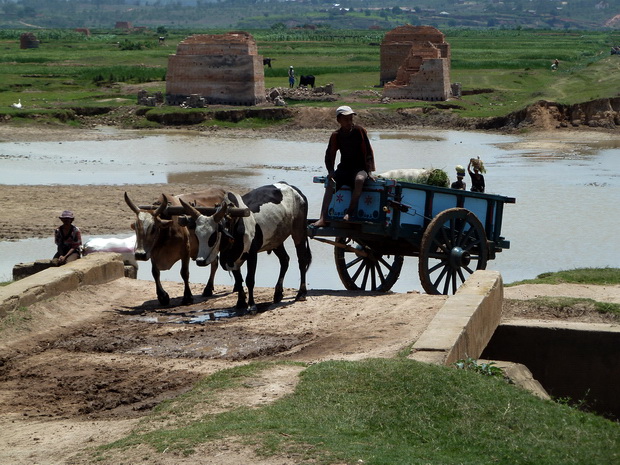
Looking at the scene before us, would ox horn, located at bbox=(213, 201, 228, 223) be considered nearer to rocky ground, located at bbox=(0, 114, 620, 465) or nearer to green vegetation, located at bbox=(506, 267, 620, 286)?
rocky ground, located at bbox=(0, 114, 620, 465)

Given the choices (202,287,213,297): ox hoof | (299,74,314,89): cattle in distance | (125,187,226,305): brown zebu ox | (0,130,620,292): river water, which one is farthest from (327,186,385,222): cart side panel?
(299,74,314,89): cattle in distance

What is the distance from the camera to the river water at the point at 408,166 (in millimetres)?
18109

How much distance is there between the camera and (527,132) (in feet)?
137

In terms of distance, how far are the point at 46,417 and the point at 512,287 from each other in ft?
24.3

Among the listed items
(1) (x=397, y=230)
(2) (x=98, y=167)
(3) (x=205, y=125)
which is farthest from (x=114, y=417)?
(3) (x=205, y=125)

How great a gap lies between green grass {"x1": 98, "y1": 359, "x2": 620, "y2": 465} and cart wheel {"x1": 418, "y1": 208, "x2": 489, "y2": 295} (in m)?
4.36

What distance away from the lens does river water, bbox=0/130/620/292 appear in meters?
18.1

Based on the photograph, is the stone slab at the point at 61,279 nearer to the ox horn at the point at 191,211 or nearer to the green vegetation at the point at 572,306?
the ox horn at the point at 191,211

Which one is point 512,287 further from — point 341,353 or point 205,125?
point 205,125

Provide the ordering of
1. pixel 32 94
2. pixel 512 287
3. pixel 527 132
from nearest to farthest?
1. pixel 512 287
2. pixel 527 132
3. pixel 32 94

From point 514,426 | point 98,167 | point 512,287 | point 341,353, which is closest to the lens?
point 514,426

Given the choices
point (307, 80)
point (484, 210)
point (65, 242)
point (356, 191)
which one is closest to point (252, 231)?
point (356, 191)

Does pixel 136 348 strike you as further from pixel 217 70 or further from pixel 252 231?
pixel 217 70

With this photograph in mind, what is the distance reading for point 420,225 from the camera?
12578 mm
